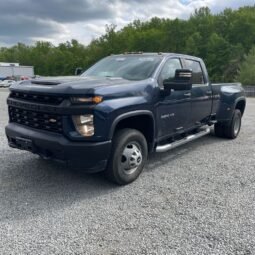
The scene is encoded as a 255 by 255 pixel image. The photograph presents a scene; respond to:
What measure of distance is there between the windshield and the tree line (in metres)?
29.7

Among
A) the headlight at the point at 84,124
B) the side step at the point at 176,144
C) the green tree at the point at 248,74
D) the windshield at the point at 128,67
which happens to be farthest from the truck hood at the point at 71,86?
the green tree at the point at 248,74

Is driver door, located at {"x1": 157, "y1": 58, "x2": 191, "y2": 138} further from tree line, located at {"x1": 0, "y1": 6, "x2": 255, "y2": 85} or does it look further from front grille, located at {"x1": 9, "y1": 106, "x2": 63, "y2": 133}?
tree line, located at {"x1": 0, "y1": 6, "x2": 255, "y2": 85}

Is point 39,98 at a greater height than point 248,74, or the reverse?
point 39,98

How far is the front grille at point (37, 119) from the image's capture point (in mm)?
3885

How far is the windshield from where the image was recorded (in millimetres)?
4910

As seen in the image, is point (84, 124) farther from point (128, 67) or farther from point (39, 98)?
point (128, 67)

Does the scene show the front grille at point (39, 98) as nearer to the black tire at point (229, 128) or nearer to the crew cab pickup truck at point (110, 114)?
the crew cab pickup truck at point (110, 114)

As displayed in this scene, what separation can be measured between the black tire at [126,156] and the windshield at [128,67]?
0.99 metres

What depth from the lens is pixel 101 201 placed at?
393 cm

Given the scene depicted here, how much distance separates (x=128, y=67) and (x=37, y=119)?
5.98 feet

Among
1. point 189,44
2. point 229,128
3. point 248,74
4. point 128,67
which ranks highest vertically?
point 189,44

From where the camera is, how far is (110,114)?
153 inches

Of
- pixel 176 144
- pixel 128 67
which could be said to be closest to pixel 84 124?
pixel 128 67

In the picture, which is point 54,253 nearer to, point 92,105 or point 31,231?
point 31,231
